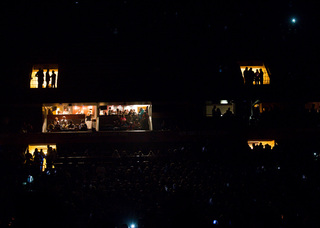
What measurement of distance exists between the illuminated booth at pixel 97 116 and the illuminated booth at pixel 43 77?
1244 millimetres

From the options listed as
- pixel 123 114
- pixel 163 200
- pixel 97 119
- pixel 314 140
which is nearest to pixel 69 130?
pixel 97 119

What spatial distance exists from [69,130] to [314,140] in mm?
12806

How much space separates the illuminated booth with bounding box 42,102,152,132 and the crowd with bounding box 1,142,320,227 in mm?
1569

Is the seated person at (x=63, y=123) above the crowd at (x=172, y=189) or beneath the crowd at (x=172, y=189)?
above

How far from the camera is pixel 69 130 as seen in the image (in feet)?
53.6

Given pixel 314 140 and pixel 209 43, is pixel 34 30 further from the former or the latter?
pixel 314 140

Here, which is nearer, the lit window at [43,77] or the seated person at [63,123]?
the seated person at [63,123]

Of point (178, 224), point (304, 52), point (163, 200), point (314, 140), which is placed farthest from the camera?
point (304, 52)

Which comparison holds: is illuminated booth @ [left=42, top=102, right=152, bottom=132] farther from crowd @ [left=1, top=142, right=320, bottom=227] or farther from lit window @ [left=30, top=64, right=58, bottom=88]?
crowd @ [left=1, top=142, right=320, bottom=227]

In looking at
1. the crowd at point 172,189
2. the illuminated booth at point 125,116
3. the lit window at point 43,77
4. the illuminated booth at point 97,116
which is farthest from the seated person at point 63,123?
the lit window at point 43,77

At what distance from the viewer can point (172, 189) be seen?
40.3ft

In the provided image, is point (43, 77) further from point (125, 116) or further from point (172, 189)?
point (172, 189)

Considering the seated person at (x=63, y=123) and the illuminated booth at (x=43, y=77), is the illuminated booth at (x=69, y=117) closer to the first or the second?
the seated person at (x=63, y=123)

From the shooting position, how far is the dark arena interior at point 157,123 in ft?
35.7
